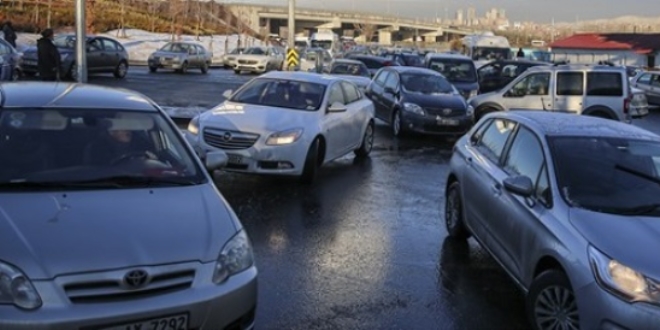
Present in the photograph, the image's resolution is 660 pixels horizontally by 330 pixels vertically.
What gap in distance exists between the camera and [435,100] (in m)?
16.5

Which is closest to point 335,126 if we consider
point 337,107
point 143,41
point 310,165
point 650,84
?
point 337,107

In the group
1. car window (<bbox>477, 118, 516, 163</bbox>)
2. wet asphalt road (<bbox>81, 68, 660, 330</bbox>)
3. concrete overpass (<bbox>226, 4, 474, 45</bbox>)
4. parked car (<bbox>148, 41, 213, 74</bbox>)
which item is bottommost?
wet asphalt road (<bbox>81, 68, 660, 330</bbox>)

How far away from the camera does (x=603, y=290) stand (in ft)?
13.9

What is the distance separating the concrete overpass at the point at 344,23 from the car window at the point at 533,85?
8032 cm

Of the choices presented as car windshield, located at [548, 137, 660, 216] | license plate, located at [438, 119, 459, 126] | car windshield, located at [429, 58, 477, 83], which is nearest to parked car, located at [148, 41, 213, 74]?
car windshield, located at [429, 58, 477, 83]

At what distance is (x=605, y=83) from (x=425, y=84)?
4136mm

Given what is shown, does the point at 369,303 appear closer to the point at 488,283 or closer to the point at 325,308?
the point at 325,308

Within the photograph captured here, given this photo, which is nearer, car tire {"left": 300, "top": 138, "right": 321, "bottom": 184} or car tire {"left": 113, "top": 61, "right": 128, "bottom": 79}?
car tire {"left": 300, "top": 138, "right": 321, "bottom": 184}

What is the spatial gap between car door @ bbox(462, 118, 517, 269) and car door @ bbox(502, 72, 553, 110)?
10.0m

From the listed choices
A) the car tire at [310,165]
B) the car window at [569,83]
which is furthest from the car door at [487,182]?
the car window at [569,83]

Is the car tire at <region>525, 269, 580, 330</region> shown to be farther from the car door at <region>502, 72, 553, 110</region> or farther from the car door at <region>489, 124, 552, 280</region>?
the car door at <region>502, 72, 553, 110</region>

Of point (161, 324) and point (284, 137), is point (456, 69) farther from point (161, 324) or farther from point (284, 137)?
point (161, 324)

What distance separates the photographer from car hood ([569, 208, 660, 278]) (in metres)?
4.28

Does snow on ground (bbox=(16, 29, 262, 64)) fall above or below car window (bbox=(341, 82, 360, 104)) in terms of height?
above
